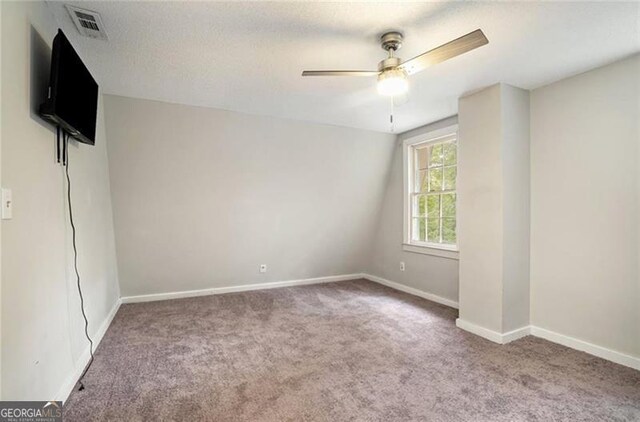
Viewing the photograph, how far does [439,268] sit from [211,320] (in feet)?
9.13

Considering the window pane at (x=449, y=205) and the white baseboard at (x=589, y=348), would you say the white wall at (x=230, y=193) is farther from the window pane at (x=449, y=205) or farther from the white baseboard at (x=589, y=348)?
the white baseboard at (x=589, y=348)

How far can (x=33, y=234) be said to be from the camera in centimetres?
165

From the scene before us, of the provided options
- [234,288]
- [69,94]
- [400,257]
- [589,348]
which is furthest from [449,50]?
[234,288]

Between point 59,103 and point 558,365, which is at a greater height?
point 59,103

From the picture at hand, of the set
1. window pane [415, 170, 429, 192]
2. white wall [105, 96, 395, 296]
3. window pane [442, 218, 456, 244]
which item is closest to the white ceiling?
white wall [105, 96, 395, 296]

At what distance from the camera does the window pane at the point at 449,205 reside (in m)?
3.98

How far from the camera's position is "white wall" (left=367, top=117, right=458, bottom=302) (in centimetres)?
396

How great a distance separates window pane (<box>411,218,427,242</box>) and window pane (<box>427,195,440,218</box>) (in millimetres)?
173

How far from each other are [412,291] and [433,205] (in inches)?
48.5

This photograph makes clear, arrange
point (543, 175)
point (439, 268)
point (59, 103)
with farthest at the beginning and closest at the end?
point (439, 268)
point (543, 175)
point (59, 103)

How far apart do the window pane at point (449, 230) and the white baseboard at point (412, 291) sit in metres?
0.73

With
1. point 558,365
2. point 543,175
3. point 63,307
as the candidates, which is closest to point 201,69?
point 63,307

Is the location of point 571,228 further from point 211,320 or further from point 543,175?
point 211,320

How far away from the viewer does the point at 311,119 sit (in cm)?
409
